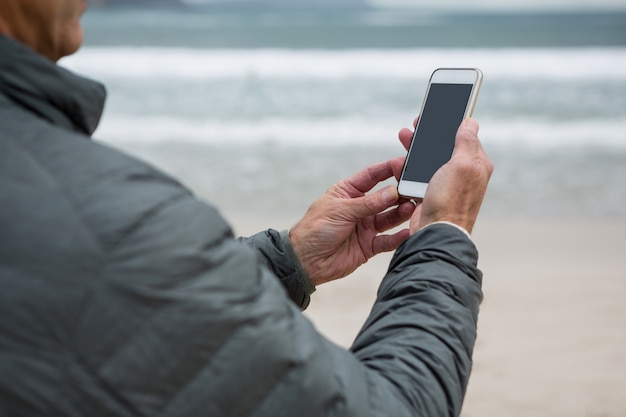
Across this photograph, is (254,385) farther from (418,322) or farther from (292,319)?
(418,322)

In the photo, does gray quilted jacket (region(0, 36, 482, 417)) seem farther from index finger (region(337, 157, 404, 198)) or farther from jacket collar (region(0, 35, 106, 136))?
index finger (region(337, 157, 404, 198))

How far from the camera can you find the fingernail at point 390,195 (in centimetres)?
175

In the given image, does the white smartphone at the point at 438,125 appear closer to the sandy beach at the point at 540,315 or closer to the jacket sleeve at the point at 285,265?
the jacket sleeve at the point at 285,265

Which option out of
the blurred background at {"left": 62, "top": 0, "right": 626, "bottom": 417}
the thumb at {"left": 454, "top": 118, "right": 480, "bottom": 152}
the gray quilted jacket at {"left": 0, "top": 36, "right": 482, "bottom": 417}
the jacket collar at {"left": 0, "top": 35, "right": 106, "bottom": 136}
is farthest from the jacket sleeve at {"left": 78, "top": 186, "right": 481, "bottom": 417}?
the blurred background at {"left": 62, "top": 0, "right": 626, "bottom": 417}

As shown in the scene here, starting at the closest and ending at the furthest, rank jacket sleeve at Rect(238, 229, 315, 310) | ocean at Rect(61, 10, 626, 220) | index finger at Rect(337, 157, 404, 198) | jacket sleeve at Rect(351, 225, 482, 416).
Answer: jacket sleeve at Rect(351, 225, 482, 416), jacket sleeve at Rect(238, 229, 315, 310), index finger at Rect(337, 157, 404, 198), ocean at Rect(61, 10, 626, 220)

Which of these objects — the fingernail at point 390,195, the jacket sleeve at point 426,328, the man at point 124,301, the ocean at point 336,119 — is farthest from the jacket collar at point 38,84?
the ocean at point 336,119

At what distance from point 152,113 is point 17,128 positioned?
916 centimetres

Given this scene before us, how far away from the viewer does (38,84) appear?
0.88 metres

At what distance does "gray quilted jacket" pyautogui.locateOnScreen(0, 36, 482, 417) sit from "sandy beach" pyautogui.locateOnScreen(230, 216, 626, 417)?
253cm

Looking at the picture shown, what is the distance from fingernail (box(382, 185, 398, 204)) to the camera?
1.75 meters

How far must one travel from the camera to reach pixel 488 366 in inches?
144

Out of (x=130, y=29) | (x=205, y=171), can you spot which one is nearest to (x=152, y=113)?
(x=205, y=171)

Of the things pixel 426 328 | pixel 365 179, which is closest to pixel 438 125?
pixel 365 179

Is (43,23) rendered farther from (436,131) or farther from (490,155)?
(490,155)
